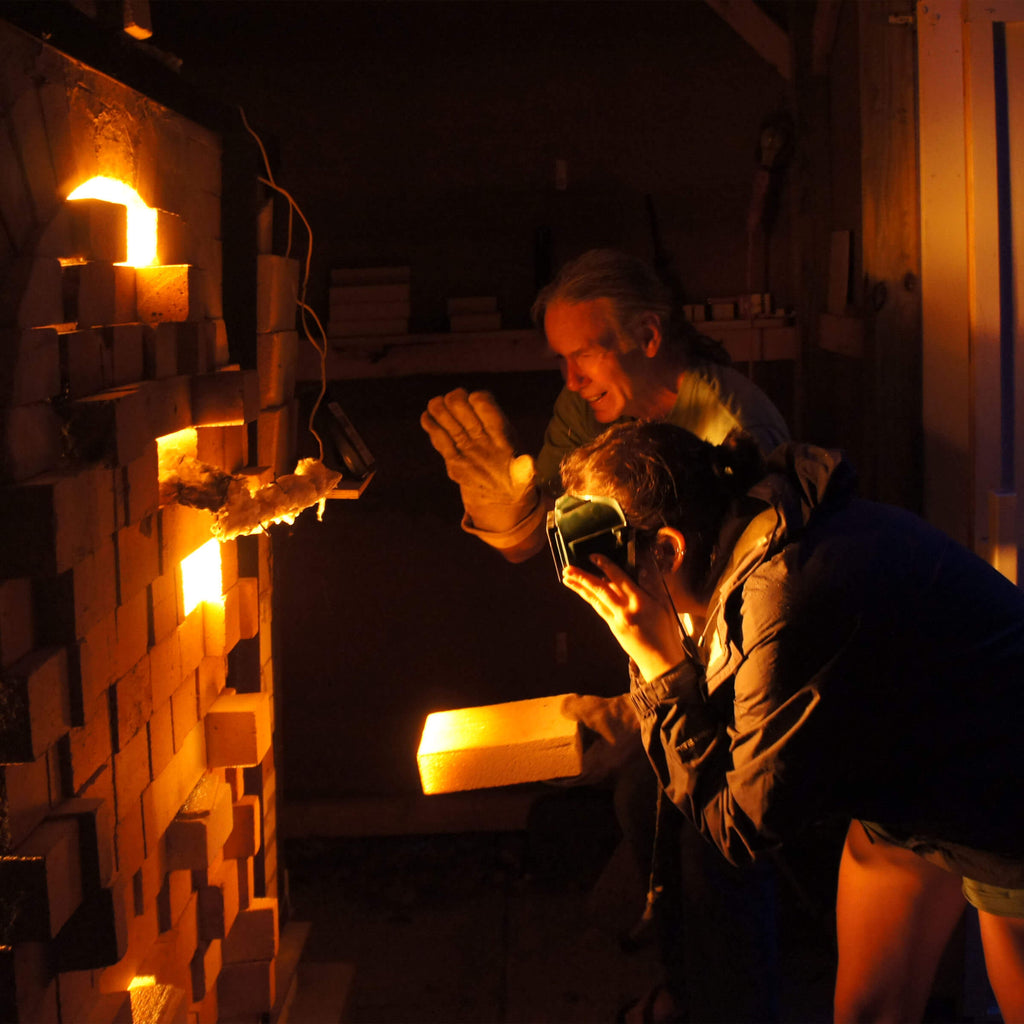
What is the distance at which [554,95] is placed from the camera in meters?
3.23

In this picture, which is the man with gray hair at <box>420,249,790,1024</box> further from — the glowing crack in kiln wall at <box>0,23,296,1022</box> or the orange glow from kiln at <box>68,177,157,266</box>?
the orange glow from kiln at <box>68,177,157,266</box>

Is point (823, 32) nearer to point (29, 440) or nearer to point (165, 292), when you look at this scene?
point (165, 292)

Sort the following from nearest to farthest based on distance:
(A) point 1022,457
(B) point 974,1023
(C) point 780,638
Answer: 1. (C) point 780,638
2. (A) point 1022,457
3. (B) point 974,1023

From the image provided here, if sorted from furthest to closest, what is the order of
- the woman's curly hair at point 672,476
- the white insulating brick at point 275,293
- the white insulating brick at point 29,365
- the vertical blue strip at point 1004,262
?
the vertical blue strip at point 1004,262, the white insulating brick at point 275,293, the woman's curly hair at point 672,476, the white insulating brick at point 29,365

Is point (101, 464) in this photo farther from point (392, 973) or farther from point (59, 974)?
point (392, 973)

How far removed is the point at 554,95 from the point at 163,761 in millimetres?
2412

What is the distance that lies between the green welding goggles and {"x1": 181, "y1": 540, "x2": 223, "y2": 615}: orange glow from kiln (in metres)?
0.65

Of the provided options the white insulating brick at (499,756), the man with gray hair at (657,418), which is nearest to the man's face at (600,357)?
the man with gray hair at (657,418)

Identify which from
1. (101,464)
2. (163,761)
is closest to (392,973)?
(163,761)

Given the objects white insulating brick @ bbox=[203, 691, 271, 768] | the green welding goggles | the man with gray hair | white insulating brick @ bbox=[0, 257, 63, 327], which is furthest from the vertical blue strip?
white insulating brick @ bbox=[0, 257, 63, 327]

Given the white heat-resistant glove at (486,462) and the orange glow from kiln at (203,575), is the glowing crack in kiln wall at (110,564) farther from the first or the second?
the white heat-resistant glove at (486,462)

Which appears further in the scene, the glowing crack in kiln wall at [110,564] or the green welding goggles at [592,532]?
the green welding goggles at [592,532]

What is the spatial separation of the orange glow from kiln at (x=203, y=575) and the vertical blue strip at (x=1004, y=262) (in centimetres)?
181

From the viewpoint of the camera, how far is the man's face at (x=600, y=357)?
253 cm
